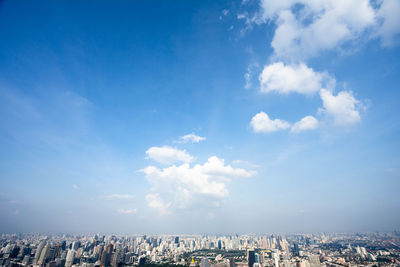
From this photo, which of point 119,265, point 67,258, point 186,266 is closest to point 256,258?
Result: point 186,266

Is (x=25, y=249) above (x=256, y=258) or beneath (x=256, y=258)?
above

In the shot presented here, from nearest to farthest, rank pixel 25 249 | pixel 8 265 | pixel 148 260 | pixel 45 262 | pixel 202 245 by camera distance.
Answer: pixel 8 265, pixel 45 262, pixel 25 249, pixel 148 260, pixel 202 245

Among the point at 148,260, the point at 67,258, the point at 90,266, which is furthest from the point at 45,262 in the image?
the point at 148,260

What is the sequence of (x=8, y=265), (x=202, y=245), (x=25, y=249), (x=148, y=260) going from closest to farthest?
A: (x=8, y=265), (x=25, y=249), (x=148, y=260), (x=202, y=245)

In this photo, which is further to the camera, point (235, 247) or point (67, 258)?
point (235, 247)

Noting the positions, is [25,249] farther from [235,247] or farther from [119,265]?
[235,247]

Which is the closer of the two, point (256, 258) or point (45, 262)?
point (45, 262)

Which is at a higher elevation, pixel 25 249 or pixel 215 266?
pixel 25 249

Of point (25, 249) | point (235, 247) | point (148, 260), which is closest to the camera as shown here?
point (25, 249)

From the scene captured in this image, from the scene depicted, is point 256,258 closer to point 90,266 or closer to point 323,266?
point 323,266
